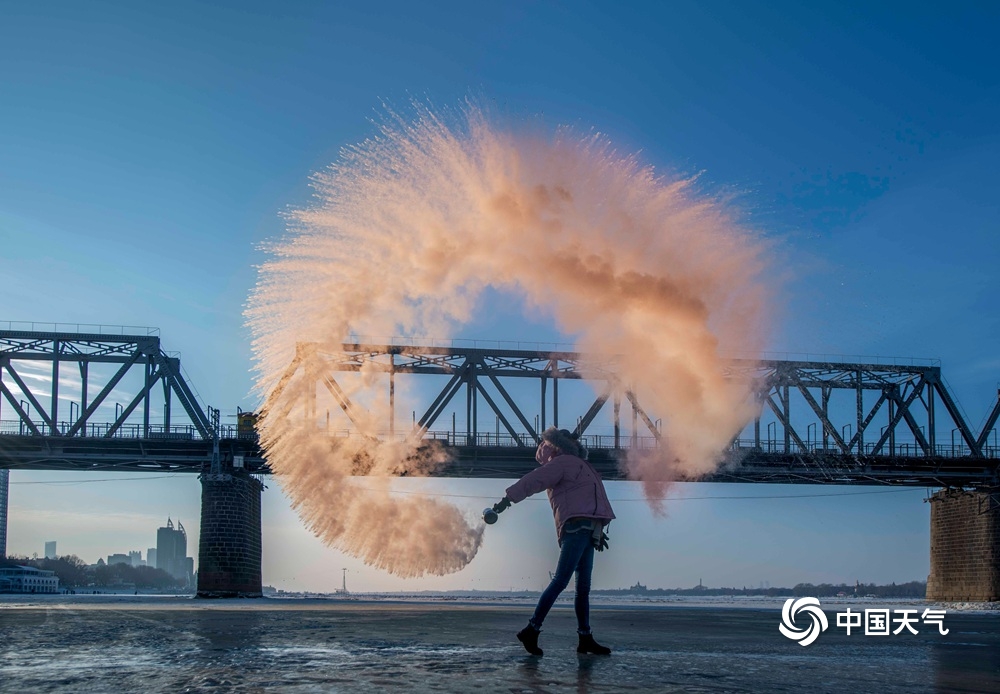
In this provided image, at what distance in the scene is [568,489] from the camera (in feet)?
34.0

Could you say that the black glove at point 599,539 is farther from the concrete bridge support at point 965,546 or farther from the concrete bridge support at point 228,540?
the concrete bridge support at point 965,546

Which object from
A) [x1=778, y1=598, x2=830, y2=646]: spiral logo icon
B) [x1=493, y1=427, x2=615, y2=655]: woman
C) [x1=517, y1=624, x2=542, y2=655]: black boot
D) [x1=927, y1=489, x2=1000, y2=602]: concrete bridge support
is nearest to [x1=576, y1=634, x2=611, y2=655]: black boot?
[x1=493, y1=427, x2=615, y2=655]: woman

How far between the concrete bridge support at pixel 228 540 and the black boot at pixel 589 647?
171ft

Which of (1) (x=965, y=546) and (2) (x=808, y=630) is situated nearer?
(2) (x=808, y=630)

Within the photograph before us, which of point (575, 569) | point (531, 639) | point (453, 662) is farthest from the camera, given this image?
point (575, 569)

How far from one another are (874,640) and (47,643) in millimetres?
10603

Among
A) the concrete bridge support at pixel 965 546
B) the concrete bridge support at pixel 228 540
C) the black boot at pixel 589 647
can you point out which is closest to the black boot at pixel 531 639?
the black boot at pixel 589 647

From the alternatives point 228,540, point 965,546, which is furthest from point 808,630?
point 965,546

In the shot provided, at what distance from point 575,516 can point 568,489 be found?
1.04 ft

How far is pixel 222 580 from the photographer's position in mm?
59000

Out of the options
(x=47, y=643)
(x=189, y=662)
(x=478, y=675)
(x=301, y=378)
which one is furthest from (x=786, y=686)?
(x=301, y=378)

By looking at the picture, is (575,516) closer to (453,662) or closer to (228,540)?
(453,662)

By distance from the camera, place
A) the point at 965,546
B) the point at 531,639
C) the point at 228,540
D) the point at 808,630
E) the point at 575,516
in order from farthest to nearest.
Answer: the point at 965,546 < the point at 228,540 < the point at 808,630 < the point at 575,516 < the point at 531,639

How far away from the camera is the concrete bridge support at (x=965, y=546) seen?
6719 cm
